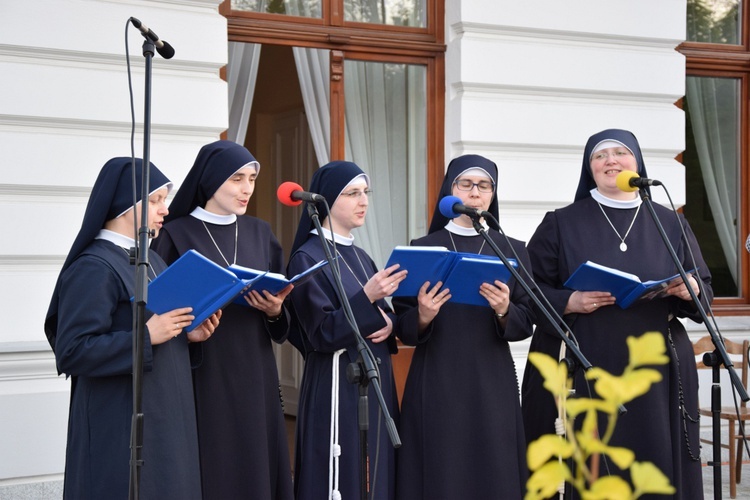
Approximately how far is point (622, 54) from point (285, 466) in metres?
4.33

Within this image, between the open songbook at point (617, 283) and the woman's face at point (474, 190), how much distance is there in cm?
52

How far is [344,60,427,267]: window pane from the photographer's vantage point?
6.81 meters

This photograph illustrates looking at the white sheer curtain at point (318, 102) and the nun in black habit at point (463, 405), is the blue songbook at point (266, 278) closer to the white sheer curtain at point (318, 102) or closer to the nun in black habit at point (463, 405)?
the nun in black habit at point (463, 405)

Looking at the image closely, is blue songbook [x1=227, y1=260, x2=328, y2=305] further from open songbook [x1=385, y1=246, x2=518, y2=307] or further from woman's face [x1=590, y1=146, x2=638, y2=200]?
woman's face [x1=590, y1=146, x2=638, y2=200]

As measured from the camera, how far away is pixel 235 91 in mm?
6449

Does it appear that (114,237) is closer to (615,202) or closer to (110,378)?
(110,378)

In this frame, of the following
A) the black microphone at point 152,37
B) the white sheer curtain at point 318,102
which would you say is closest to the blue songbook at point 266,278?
the black microphone at point 152,37

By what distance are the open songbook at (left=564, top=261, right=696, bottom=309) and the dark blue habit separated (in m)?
1.73

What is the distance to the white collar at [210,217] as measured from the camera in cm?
395

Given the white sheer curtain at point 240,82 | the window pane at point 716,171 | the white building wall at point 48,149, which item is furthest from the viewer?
the window pane at point 716,171

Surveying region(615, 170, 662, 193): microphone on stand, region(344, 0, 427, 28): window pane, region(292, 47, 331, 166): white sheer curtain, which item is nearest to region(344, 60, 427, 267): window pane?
region(292, 47, 331, 166): white sheer curtain

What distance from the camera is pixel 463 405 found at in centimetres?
406

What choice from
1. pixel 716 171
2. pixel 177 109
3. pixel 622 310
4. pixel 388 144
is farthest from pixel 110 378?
pixel 716 171

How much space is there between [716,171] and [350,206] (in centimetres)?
475
